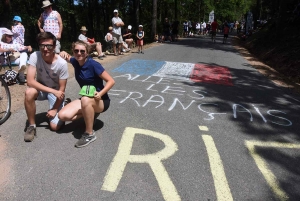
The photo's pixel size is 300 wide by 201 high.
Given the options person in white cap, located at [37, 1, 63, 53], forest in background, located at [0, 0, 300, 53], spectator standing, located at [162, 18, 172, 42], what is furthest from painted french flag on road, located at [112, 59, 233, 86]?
spectator standing, located at [162, 18, 172, 42]

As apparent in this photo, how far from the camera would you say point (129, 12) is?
32469 millimetres

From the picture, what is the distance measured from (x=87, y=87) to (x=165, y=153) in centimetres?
123

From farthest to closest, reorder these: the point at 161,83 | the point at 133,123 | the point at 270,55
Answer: the point at 270,55, the point at 161,83, the point at 133,123

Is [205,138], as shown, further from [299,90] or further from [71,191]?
[299,90]

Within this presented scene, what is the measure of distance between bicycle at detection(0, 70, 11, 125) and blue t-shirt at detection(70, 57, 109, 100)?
4.27ft

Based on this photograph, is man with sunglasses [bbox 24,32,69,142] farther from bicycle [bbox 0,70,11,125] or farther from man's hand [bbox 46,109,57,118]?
bicycle [bbox 0,70,11,125]

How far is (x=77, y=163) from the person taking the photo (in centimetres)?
276

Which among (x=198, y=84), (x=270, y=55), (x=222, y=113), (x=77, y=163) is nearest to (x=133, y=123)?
(x=77, y=163)

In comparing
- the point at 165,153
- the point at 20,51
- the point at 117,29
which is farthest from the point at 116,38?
the point at 165,153

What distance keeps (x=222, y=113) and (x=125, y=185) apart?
2.57m

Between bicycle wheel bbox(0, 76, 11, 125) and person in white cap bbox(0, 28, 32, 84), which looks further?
person in white cap bbox(0, 28, 32, 84)

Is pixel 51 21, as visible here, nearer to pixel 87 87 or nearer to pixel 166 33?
pixel 87 87

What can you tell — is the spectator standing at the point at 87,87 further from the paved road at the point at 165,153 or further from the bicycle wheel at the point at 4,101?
the bicycle wheel at the point at 4,101

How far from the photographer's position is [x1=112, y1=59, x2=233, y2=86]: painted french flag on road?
7.02m
